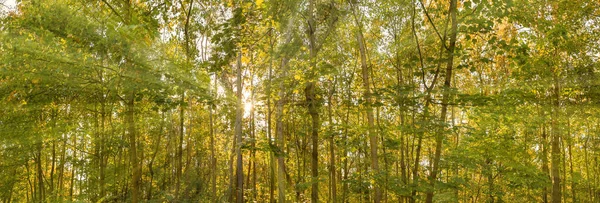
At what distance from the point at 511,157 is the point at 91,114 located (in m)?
→ 10.4

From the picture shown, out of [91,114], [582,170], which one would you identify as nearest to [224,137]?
[91,114]

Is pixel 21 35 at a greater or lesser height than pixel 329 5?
lesser

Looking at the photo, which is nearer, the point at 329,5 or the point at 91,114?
the point at 329,5

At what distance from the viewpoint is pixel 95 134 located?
366 inches

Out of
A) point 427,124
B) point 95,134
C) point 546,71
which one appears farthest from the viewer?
point 95,134

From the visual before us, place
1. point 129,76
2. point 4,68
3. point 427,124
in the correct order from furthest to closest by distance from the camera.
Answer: point 4,68 < point 129,76 < point 427,124

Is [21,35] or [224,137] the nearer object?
[21,35]

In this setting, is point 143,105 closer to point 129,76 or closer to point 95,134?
point 95,134

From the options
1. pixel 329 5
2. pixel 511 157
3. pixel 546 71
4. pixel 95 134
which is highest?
pixel 329 5

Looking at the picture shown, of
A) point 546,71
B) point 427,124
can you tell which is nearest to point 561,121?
point 546,71

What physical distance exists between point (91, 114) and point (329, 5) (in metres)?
7.30

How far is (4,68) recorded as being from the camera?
581cm

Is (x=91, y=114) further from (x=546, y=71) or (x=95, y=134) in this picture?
(x=546, y=71)

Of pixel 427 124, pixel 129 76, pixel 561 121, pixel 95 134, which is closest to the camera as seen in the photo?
pixel 427 124
